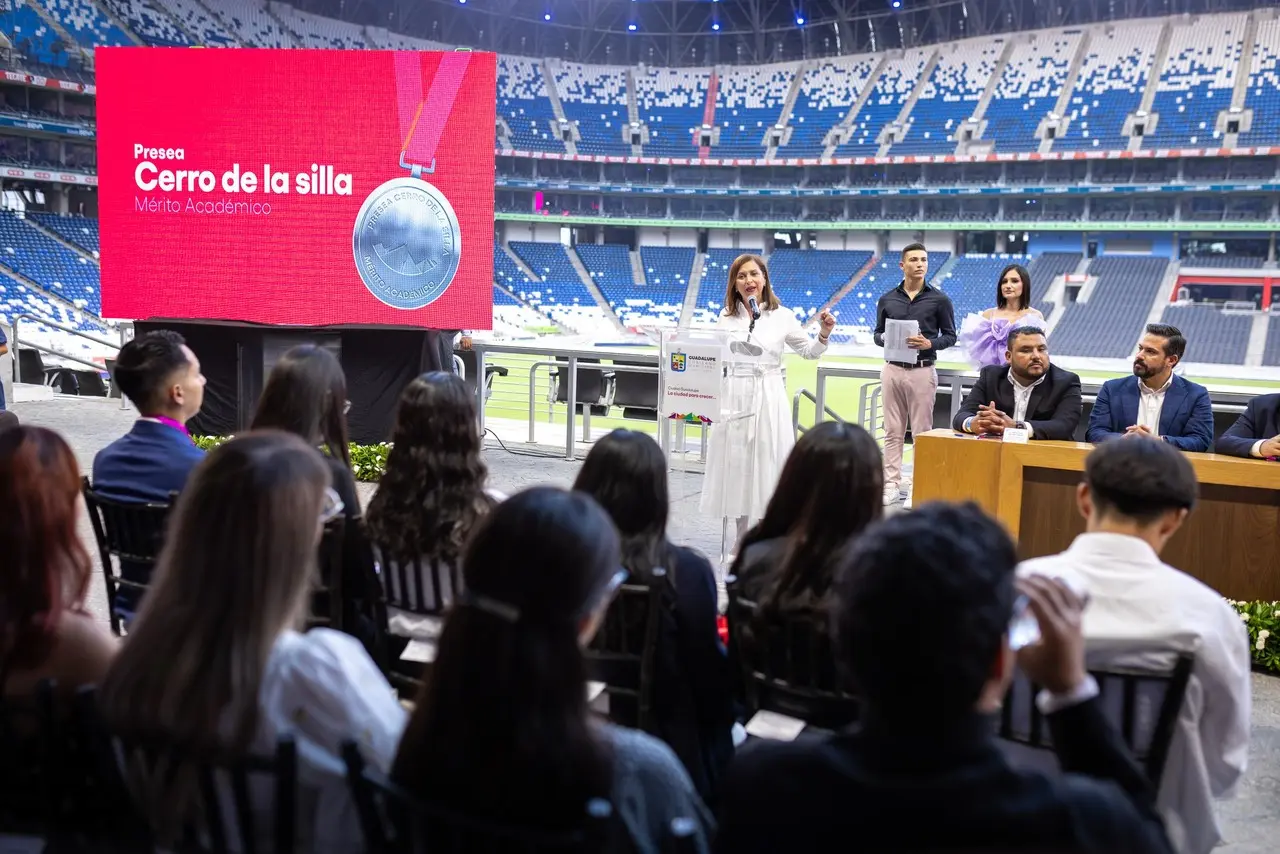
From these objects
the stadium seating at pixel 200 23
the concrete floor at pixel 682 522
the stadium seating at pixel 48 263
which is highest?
the stadium seating at pixel 200 23

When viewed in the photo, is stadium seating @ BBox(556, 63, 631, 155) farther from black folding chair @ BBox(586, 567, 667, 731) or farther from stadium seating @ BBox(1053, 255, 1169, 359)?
black folding chair @ BBox(586, 567, 667, 731)

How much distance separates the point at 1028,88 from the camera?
1585 inches

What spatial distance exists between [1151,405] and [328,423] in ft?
13.4

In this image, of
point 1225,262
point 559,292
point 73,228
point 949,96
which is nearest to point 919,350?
point 73,228

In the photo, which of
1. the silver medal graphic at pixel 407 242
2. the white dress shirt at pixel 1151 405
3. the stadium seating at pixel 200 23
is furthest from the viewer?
the stadium seating at pixel 200 23

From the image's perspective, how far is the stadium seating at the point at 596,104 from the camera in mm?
45656

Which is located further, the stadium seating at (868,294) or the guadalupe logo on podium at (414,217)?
the stadium seating at (868,294)

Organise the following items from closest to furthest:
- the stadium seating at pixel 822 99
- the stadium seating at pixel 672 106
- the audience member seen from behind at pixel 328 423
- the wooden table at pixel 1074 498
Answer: the audience member seen from behind at pixel 328 423
the wooden table at pixel 1074 498
the stadium seating at pixel 822 99
the stadium seating at pixel 672 106

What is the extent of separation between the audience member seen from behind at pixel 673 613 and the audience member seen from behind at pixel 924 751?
1.21 meters

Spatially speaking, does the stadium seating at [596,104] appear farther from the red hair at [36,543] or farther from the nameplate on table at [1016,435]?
the red hair at [36,543]

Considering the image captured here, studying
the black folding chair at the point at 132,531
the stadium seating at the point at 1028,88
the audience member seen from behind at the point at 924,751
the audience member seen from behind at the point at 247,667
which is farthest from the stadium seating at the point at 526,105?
the audience member seen from behind at the point at 924,751

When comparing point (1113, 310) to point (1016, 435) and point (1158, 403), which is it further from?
point (1016, 435)

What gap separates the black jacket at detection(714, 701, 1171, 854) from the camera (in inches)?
44.4

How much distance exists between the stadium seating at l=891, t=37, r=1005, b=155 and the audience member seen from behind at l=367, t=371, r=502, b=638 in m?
40.8
